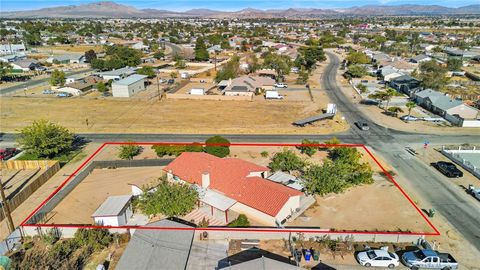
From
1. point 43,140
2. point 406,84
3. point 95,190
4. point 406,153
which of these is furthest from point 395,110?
point 43,140

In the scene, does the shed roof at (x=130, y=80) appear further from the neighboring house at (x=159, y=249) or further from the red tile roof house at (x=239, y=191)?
the neighboring house at (x=159, y=249)

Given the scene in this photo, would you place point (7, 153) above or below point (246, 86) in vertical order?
below

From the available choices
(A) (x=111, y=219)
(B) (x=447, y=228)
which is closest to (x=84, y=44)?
(A) (x=111, y=219)

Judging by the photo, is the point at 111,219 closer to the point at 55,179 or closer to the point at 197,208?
the point at 197,208

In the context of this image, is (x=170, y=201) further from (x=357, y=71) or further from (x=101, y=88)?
(x=357, y=71)

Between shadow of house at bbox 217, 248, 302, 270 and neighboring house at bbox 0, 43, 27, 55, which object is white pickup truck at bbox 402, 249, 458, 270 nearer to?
shadow of house at bbox 217, 248, 302, 270

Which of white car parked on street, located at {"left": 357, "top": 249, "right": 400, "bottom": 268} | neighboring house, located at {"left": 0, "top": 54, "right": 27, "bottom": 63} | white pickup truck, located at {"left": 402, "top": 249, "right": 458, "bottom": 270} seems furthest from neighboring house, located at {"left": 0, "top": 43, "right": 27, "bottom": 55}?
white pickup truck, located at {"left": 402, "top": 249, "right": 458, "bottom": 270}
